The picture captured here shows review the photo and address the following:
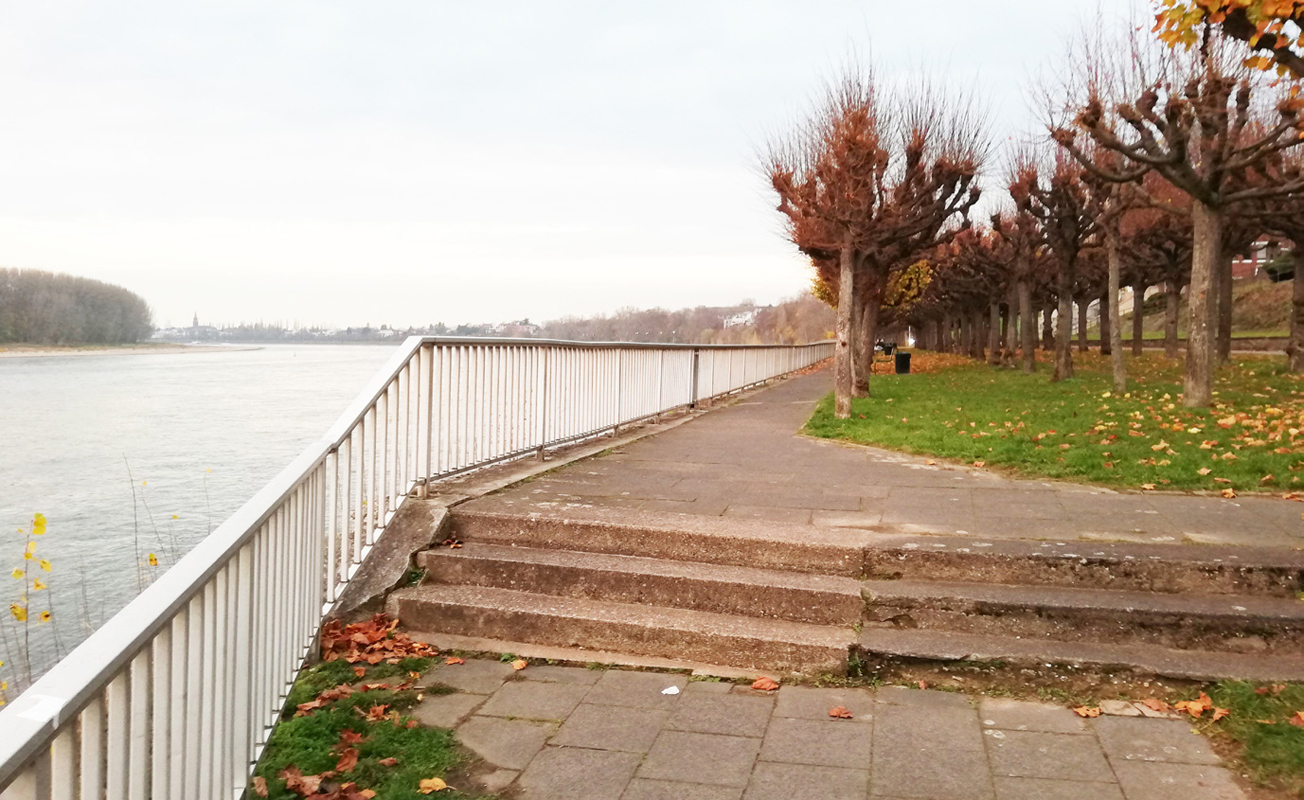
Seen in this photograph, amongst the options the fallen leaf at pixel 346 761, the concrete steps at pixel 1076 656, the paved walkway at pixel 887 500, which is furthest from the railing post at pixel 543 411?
the fallen leaf at pixel 346 761

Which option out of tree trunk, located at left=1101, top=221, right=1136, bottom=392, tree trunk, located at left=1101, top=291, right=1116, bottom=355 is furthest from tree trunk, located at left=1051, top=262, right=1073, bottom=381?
tree trunk, located at left=1101, top=291, right=1116, bottom=355

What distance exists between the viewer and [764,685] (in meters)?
4.00

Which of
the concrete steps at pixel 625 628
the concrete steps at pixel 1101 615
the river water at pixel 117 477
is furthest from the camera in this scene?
the river water at pixel 117 477

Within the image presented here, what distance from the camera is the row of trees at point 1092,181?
12.5 metres

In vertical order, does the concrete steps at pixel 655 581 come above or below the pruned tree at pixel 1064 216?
below

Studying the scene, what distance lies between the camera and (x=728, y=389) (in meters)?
18.0

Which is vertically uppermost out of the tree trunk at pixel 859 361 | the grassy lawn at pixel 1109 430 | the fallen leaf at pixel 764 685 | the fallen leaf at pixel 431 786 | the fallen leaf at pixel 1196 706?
the tree trunk at pixel 859 361

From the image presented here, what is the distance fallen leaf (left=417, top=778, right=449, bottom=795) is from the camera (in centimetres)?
310

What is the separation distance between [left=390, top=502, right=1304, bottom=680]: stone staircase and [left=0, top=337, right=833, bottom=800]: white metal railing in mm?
706

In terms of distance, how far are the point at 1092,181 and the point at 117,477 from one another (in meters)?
20.2

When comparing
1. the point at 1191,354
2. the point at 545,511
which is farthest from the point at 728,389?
the point at 545,511

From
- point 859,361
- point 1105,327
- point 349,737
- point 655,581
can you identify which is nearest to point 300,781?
point 349,737

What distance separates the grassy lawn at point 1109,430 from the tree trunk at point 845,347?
0.34 m

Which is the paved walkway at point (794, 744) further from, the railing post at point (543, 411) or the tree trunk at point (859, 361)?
the tree trunk at point (859, 361)
